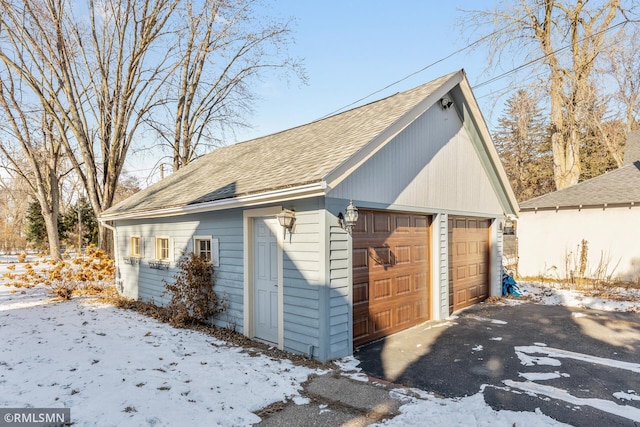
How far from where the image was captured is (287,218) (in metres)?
5.41

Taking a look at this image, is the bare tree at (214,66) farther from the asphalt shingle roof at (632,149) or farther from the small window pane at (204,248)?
the asphalt shingle roof at (632,149)

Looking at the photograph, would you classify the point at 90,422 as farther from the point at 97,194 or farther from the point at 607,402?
the point at 97,194

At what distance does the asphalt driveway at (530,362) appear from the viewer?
391cm

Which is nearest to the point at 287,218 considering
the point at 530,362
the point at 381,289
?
the point at 381,289

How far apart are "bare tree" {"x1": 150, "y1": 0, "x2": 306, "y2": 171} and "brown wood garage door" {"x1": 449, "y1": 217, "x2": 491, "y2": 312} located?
469 inches

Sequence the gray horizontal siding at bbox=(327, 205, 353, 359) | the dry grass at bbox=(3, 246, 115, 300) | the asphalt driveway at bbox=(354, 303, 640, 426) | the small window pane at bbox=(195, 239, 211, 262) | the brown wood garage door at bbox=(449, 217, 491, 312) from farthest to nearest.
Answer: the dry grass at bbox=(3, 246, 115, 300)
the brown wood garage door at bbox=(449, 217, 491, 312)
the small window pane at bbox=(195, 239, 211, 262)
the gray horizontal siding at bbox=(327, 205, 353, 359)
the asphalt driveway at bbox=(354, 303, 640, 426)

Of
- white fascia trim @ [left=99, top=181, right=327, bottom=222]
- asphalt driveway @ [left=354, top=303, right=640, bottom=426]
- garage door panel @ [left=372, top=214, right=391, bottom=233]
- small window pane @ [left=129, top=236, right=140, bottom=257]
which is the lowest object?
asphalt driveway @ [left=354, top=303, right=640, bottom=426]

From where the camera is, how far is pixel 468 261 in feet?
29.2

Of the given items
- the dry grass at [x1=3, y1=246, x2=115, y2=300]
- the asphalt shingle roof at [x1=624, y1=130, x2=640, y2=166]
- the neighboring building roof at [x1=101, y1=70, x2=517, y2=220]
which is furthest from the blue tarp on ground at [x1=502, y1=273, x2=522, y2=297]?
the dry grass at [x1=3, y1=246, x2=115, y2=300]

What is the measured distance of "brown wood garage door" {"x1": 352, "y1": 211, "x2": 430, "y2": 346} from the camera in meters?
5.84

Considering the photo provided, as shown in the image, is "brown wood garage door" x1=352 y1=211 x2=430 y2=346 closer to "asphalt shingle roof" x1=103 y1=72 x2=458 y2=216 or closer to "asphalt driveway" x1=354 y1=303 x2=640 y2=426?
"asphalt driveway" x1=354 y1=303 x2=640 y2=426

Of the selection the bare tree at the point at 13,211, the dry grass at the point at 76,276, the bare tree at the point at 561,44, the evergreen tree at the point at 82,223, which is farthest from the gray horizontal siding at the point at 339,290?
the evergreen tree at the point at 82,223

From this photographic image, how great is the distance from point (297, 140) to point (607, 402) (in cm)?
660

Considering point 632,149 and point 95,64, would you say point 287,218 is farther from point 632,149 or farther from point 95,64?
point 632,149
